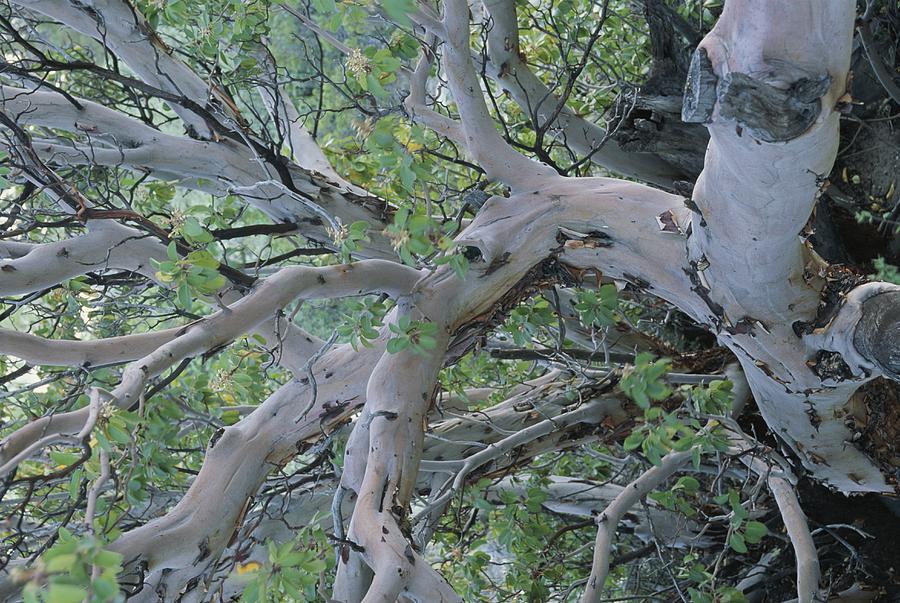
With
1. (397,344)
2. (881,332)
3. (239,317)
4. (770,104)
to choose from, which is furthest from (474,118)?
(881,332)

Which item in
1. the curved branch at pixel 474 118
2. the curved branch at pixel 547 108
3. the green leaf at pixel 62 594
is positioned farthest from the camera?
A: the curved branch at pixel 547 108

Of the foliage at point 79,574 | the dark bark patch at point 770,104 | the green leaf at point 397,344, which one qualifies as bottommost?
the foliage at point 79,574

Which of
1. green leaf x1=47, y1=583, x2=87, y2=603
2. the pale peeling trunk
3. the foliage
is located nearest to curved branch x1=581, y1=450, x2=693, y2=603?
the pale peeling trunk

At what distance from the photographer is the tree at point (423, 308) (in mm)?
1681

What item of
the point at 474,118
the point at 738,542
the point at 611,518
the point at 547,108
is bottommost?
the point at 738,542

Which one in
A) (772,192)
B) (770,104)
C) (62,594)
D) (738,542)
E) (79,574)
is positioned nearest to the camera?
(62,594)

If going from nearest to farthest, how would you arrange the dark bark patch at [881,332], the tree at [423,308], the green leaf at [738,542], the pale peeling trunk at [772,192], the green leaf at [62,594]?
the green leaf at [62,594], the pale peeling trunk at [772,192], the tree at [423,308], the dark bark patch at [881,332], the green leaf at [738,542]

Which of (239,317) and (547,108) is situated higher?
(547,108)

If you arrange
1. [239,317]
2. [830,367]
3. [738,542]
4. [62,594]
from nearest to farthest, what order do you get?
[62,594] → [239,317] → [830,367] → [738,542]

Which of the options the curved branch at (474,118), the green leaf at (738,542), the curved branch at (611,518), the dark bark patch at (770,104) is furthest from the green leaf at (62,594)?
the green leaf at (738,542)

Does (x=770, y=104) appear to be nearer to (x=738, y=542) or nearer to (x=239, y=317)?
→ (x=239, y=317)

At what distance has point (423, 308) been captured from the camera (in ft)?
7.64

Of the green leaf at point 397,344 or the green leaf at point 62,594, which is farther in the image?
the green leaf at point 397,344

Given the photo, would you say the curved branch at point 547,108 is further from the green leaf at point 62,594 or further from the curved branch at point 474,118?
the green leaf at point 62,594
